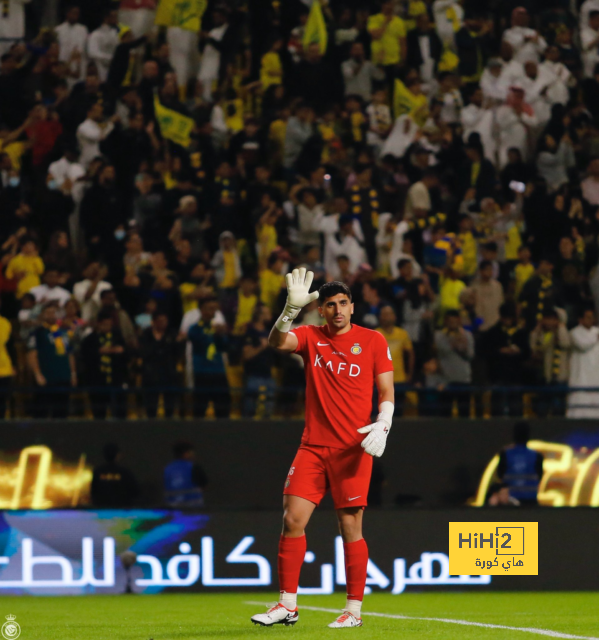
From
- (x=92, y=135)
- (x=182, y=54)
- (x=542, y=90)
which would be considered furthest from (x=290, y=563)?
(x=182, y=54)

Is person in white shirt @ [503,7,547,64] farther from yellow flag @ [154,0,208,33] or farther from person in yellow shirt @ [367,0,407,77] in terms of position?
yellow flag @ [154,0,208,33]

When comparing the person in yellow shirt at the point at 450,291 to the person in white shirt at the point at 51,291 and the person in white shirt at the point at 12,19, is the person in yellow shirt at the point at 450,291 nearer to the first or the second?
the person in white shirt at the point at 51,291

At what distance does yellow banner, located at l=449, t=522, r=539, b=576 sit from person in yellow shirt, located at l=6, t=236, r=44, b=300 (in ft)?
18.6

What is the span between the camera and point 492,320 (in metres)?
13.9

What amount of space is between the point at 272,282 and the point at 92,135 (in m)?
3.71

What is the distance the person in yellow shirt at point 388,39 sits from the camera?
17.9m

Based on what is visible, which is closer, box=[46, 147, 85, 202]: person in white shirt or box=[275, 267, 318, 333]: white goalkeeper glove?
box=[275, 267, 318, 333]: white goalkeeper glove

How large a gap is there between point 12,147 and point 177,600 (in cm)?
763

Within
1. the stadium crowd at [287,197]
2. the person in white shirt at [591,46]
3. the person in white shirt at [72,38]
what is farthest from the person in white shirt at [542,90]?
the person in white shirt at [72,38]

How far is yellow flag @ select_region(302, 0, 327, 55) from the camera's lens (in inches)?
697

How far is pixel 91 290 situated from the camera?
1367cm

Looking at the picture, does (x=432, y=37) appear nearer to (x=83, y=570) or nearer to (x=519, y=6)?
(x=519, y=6)

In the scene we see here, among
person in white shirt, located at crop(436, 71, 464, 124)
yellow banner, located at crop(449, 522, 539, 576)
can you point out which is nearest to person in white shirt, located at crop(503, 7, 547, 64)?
person in white shirt, located at crop(436, 71, 464, 124)

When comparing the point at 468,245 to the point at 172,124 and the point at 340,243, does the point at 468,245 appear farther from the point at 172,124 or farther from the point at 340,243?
the point at 172,124
